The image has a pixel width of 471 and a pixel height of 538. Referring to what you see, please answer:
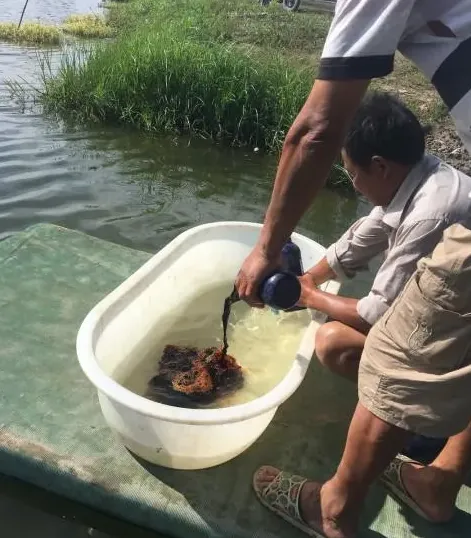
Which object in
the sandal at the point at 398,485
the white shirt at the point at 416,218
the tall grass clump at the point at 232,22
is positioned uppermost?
the white shirt at the point at 416,218

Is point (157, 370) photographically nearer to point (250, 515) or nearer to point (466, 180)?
point (250, 515)

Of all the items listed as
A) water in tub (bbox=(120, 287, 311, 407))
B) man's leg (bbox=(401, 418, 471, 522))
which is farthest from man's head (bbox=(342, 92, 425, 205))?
water in tub (bbox=(120, 287, 311, 407))

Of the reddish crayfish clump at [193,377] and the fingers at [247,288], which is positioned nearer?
the fingers at [247,288]

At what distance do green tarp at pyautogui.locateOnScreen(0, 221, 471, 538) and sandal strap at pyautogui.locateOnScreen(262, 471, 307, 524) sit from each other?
0.15 feet

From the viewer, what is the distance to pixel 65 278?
294 centimetres

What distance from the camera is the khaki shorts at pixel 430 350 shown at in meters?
1.44

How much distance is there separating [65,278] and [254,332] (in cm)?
93

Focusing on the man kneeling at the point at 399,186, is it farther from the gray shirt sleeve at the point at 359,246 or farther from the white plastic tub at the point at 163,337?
the white plastic tub at the point at 163,337

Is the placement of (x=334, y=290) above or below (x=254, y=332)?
above

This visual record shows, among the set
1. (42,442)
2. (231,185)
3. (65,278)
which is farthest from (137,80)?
(42,442)

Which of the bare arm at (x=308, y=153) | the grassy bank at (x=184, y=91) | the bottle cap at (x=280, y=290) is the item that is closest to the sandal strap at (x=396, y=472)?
the bottle cap at (x=280, y=290)

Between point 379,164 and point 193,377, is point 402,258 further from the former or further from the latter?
point 193,377

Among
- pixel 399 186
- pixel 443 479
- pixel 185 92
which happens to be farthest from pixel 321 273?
pixel 185 92

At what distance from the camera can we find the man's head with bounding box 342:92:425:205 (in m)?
1.76
